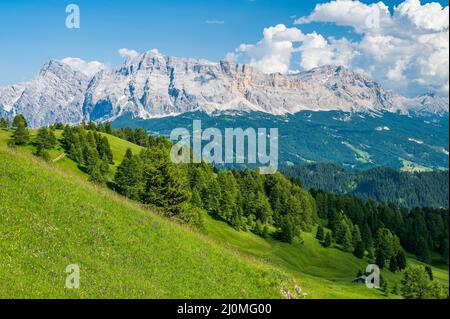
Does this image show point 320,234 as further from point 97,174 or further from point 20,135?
point 20,135

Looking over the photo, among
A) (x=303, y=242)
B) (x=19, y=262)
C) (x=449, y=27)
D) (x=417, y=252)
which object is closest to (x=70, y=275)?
(x=19, y=262)

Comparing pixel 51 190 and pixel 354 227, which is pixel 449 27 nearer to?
pixel 51 190

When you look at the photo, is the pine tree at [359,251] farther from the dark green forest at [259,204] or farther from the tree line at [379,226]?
the tree line at [379,226]

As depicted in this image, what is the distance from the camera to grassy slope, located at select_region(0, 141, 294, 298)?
22.9 metres

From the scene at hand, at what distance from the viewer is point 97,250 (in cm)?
2625

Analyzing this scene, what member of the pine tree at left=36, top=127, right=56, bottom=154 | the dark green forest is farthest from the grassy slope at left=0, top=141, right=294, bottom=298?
the pine tree at left=36, top=127, right=56, bottom=154

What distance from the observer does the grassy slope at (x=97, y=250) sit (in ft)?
75.2

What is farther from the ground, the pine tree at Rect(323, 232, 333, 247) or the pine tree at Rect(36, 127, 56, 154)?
the pine tree at Rect(36, 127, 56, 154)

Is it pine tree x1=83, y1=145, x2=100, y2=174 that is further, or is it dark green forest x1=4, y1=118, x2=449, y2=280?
pine tree x1=83, y1=145, x2=100, y2=174

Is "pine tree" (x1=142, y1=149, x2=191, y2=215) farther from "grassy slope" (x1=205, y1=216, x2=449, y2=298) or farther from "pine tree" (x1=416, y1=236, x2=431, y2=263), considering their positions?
"pine tree" (x1=416, y1=236, x2=431, y2=263)

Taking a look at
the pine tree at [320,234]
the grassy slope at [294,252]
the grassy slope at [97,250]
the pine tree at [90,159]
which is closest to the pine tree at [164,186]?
the grassy slope at [294,252]

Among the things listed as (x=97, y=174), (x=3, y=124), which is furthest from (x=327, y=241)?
(x=3, y=124)
